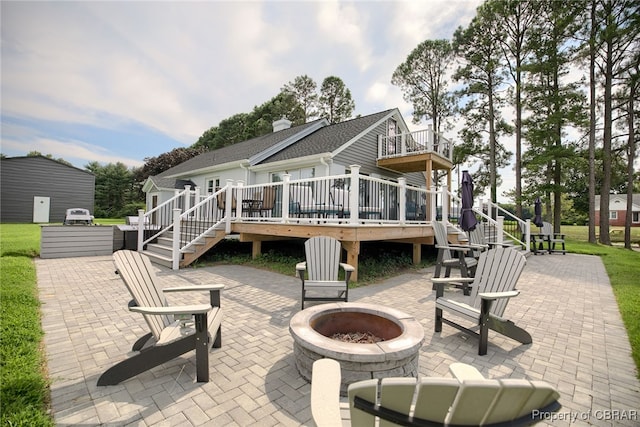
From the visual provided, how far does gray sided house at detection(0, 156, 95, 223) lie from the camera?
21.4 meters

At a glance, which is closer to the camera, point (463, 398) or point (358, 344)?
point (463, 398)

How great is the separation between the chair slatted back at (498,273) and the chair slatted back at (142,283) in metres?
3.76

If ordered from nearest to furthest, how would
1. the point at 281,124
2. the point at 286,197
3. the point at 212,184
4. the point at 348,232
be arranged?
the point at 348,232 → the point at 286,197 → the point at 212,184 → the point at 281,124

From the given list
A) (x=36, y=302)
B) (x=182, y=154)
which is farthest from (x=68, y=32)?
(x=182, y=154)

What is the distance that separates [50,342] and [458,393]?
14.0 feet

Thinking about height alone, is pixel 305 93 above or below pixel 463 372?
above

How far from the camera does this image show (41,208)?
22.5 m

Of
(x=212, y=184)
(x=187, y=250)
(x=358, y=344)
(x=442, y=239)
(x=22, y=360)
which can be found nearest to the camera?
(x=358, y=344)

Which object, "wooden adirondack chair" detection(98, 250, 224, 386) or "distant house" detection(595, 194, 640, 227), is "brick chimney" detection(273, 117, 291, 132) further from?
"distant house" detection(595, 194, 640, 227)

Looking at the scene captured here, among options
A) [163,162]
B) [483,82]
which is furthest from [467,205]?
[163,162]

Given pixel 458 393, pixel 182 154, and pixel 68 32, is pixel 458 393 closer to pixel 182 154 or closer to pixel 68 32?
pixel 68 32

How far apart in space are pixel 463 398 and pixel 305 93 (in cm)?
2935

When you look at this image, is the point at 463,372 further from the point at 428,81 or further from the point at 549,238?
the point at 428,81

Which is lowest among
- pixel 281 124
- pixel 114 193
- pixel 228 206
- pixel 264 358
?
pixel 264 358
